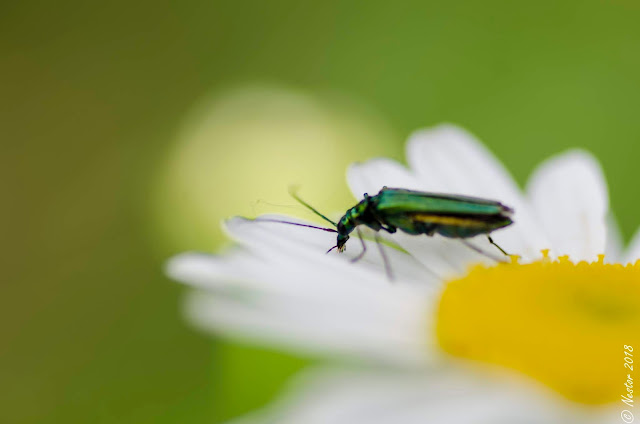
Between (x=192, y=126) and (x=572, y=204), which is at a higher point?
(x=192, y=126)

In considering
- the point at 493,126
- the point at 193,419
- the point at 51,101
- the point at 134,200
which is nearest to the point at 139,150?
the point at 134,200

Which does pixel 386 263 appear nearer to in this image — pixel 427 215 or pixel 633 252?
pixel 427 215

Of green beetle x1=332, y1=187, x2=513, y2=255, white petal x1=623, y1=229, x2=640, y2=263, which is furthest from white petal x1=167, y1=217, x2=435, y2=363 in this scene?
white petal x1=623, y1=229, x2=640, y2=263

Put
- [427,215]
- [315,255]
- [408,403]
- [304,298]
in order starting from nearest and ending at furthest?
[408,403] → [304,298] → [315,255] → [427,215]

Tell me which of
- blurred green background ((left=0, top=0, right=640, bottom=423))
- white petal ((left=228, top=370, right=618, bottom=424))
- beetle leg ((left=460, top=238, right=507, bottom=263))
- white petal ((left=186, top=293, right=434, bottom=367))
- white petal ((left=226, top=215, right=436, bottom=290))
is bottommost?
white petal ((left=228, top=370, right=618, bottom=424))

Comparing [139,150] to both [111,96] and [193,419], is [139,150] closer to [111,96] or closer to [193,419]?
[111,96]

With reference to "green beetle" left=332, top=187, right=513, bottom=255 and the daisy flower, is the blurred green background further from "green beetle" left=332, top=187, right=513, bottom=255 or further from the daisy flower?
the daisy flower

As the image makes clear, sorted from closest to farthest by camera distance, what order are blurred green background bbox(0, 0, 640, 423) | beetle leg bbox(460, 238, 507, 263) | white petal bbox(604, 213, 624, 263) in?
1. beetle leg bbox(460, 238, 507, 263)
2. white petal bbox(604, 213, 624, 263)
3. blurred green background bbox(0, 0, 640, 423)

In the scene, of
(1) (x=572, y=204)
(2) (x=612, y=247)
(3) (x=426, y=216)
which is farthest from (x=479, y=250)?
(2) (x=612, y=247)
